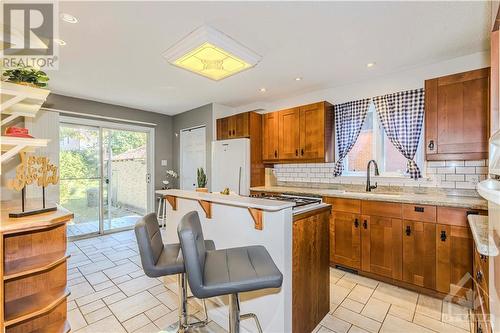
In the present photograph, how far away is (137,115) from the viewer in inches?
194

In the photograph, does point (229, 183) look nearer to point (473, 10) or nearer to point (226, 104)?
point (226, 104)

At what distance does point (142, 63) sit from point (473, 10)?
3217mm

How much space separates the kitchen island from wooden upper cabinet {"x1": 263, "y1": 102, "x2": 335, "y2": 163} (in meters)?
1.67

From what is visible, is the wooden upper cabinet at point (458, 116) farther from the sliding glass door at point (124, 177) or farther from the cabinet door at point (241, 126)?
the sliding glass door at point (124, 177)

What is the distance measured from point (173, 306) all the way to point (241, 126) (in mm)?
2908

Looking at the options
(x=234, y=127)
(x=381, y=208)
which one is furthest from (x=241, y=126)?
(x=381, y=208)

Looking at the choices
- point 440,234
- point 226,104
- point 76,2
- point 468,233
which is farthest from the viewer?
point 226,104

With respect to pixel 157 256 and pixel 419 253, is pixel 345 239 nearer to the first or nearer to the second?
pixel 419 253

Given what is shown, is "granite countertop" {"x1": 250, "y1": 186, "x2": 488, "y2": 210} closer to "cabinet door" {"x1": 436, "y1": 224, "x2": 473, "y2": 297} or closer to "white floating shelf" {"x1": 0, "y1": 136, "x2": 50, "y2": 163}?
"cabinet door" {"x1": 436, "y1": 224, "x2": 473, "y2": 297}

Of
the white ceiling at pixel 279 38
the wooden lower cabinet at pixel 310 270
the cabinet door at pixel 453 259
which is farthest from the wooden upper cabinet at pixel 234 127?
the cabinet door at pixel 453 259

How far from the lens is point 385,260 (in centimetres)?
259

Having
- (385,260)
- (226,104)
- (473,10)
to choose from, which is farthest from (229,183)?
(473,10)

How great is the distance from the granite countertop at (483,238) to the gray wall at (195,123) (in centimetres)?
386

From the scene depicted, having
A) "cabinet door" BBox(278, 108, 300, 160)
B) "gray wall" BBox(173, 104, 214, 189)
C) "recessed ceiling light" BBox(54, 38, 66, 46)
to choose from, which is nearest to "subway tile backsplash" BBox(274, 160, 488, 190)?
"cabinet door" BBox(278, 108, 300, 160)
